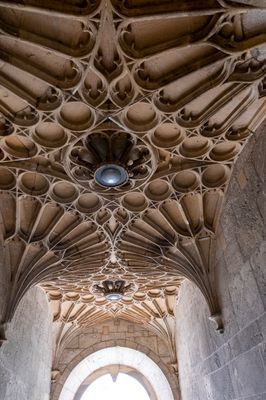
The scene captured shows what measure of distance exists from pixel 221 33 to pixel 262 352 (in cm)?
394

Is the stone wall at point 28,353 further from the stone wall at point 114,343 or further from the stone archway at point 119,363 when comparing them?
the stone archway at point 119,363

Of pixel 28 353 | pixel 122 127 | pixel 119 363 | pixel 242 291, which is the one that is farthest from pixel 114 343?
pixel 122 127

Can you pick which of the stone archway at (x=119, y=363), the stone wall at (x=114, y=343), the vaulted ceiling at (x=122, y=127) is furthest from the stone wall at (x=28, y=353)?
the stone archway at (x=119, y=363)

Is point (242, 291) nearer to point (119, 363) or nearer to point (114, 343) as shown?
point (114, 343)

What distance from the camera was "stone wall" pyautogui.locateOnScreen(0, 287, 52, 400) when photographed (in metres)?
6.70

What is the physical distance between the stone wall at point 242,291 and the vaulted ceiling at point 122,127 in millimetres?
427

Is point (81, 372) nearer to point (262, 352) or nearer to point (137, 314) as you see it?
point (137, 314)

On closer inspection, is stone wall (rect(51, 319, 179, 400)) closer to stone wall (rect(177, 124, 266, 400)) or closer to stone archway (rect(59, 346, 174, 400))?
stone archway (rect(59, 346, 174, 400))

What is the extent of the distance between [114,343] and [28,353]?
4.93 metres

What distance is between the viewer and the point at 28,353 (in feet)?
26.5

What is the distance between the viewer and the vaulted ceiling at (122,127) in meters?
3.91

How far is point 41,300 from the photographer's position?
9469 millimetres

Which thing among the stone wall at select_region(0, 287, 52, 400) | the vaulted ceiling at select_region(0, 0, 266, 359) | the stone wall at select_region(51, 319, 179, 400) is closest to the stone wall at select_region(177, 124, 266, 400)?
the vaulted ceiling at select_region(0, 0, 266, 359)

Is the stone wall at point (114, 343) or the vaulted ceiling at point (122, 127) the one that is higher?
the vaulted ceiling at point (122, 127)
